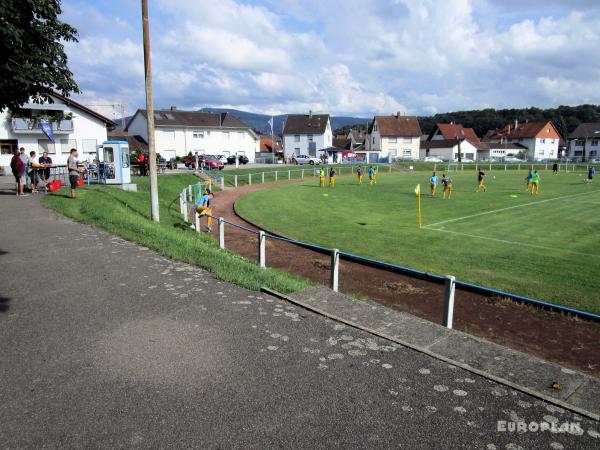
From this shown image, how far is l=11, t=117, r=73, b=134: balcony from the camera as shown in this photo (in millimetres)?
37688

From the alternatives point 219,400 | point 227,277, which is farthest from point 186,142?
point 219,400

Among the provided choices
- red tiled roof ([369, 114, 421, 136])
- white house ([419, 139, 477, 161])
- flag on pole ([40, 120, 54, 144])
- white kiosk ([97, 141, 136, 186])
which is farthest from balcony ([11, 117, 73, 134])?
white house ([419, 139, 477, 161])

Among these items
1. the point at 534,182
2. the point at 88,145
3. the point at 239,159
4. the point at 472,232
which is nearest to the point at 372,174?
the point at 534,182

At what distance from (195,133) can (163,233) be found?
57.0 m

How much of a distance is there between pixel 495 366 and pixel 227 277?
4845 millimetres

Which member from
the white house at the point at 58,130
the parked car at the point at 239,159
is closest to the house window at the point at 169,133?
the parked car at the point at 239,159

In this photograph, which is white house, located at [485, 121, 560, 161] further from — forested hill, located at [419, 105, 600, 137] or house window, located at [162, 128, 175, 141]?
house window, located at [162, 128, 175, 141]

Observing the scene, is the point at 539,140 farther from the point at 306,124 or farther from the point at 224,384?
the point at 224,384

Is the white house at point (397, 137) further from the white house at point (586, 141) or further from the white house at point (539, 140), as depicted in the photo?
the white house at point (586, 141)

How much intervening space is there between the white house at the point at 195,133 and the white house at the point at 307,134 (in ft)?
64.0

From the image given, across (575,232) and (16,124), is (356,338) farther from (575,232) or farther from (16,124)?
(16,124)

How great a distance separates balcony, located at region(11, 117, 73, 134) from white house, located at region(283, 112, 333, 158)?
172 ft

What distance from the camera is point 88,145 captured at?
42094 mm

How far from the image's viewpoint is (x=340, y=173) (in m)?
57.9
